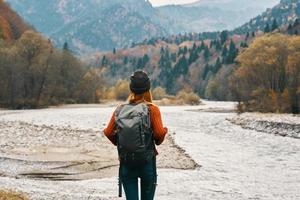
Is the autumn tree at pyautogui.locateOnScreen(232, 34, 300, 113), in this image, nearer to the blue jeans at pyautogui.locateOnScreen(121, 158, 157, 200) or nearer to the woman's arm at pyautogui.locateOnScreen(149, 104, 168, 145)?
the blue jeans at pyautogui.locateOnScreen(121, 158, 157, 200)

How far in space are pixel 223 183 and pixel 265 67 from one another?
5465 centimetres

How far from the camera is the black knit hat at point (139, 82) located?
7.95m

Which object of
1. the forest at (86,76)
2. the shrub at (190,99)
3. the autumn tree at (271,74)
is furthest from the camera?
the shrub at (190,99)

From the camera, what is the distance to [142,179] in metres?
7.70

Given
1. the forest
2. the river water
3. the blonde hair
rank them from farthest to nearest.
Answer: the forest < the river water < the blonde hair

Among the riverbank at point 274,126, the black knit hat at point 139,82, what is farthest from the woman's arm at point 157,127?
the riverbank at point 274,126

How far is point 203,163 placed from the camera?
26.3m

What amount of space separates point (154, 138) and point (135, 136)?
1.06 ft

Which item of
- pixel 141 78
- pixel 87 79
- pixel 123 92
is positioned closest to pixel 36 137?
pixel 141 78

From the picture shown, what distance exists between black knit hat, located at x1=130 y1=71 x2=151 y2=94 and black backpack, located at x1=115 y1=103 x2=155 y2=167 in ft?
1.36

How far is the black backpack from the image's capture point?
293 inches

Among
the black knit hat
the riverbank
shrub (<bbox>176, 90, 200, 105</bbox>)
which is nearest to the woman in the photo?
the black knit hat

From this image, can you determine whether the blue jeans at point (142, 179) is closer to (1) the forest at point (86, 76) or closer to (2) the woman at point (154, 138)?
(2) the woman at point (154, 138)

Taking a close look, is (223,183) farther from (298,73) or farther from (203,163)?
(298,73)
